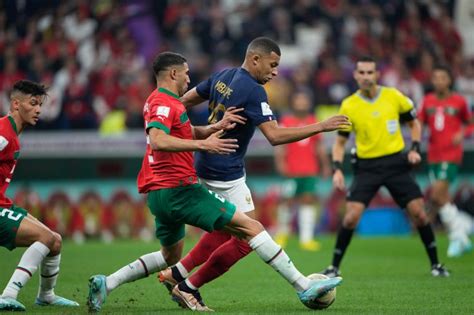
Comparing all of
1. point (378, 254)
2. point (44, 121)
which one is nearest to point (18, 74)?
point (44, 121)

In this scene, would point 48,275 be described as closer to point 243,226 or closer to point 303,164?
point 243,226

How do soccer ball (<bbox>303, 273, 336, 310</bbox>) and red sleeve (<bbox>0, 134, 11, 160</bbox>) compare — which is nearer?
soccer ball (<bbox>303, 273, 336, 310</bbox>)

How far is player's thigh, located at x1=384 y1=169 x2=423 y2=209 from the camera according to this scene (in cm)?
1147

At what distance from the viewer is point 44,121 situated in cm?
2134

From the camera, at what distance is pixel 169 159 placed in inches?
317

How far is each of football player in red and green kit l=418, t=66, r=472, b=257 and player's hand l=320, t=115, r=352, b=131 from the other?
6374 millimetres

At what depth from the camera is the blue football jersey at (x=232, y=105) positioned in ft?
26.9

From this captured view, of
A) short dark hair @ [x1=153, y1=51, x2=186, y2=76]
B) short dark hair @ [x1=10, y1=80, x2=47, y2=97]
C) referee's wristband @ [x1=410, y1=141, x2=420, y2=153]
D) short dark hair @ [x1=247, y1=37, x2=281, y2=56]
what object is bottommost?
referee's wristband @ [x1=410, y1=141, x2=420, y2=153]

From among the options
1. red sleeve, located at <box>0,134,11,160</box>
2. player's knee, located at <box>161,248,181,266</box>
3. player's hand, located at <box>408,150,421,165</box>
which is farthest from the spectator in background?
red sleeve, located at <box>0,134,11,160</box>

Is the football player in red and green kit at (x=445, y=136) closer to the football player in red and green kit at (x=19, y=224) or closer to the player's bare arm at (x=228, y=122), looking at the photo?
the player's bare arm at (x=228, y=122)

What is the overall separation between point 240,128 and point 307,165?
9.15 metres

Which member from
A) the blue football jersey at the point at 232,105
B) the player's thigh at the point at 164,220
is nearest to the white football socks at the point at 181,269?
the player's thigh at the point at 164,220

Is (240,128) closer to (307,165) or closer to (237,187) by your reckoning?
(237,187)

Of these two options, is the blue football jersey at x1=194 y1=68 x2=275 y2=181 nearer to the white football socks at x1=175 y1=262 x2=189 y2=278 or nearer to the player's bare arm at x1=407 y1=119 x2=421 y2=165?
the white football socks at x1=175 y1=262 x2=189 y2=278
